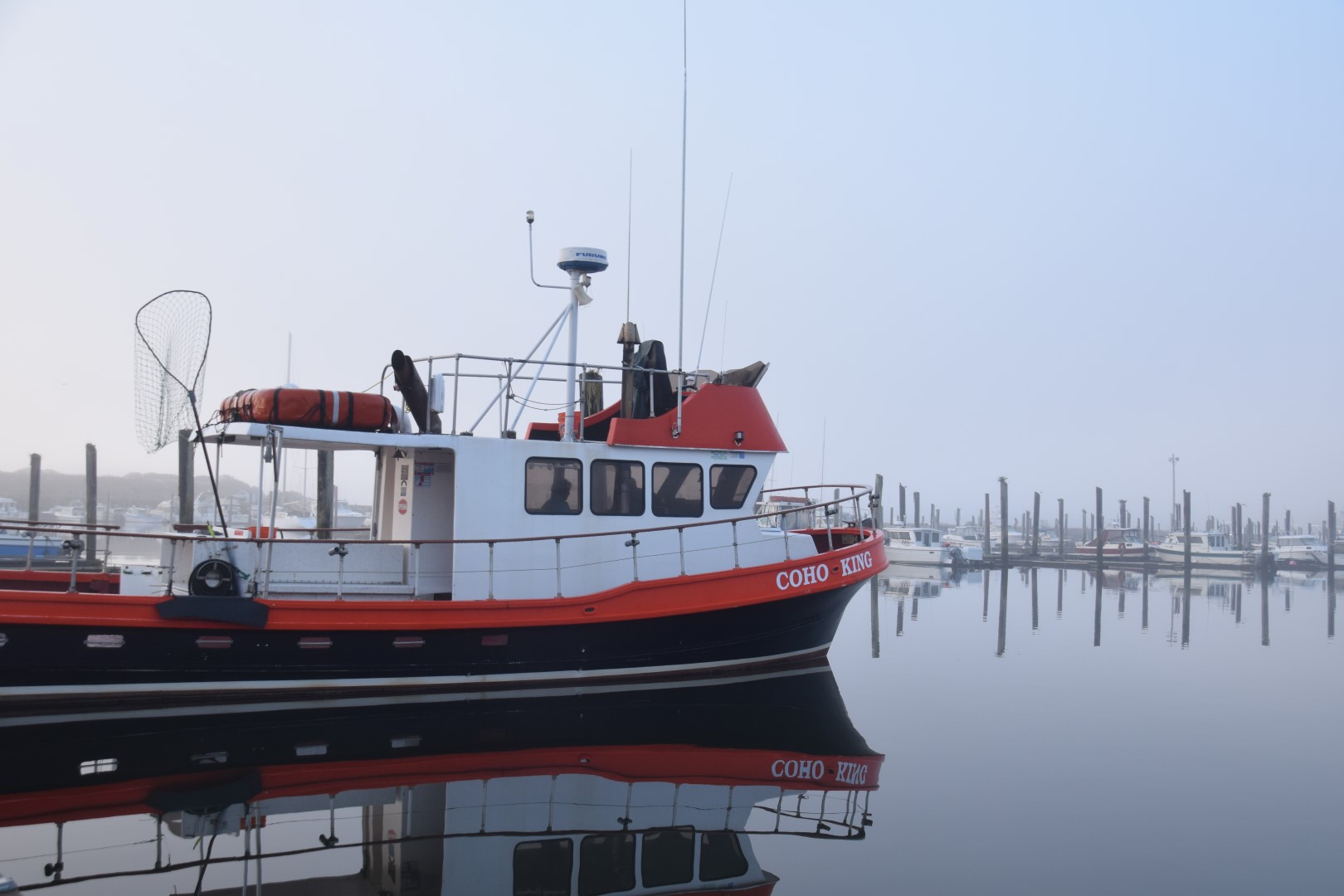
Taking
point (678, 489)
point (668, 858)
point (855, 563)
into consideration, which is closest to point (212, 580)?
point (678, 489)

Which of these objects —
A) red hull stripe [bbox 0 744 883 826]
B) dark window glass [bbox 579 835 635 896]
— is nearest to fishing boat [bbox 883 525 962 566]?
red hull stripe [bbox 0 744 883 826]

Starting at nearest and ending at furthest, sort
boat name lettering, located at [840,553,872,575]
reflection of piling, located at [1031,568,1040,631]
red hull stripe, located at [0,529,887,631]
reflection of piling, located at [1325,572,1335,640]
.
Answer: red hull stripe, located at [0,529,887,631]
boat name lettering, located at [840,553,872,575]
reflection of piling, located at [1031,568,1040,631]
reflection of piling, located at [1325,572,1335,640]

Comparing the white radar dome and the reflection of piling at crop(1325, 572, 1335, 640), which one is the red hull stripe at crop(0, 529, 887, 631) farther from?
the reflection of piling at crop(1325, 572, 1335, 640)

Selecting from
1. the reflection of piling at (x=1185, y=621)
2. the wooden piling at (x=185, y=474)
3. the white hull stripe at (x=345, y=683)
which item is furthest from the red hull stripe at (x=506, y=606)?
the wooden piling at (x=185, y=474)

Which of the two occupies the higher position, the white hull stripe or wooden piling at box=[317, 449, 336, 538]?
wooden piling at box=[317, 449, 336, 538]

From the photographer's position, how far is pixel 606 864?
4977 mm

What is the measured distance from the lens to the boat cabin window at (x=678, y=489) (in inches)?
378

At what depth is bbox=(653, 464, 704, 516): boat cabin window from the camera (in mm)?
9602

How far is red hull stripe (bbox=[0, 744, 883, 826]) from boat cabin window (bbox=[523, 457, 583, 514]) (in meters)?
2.78

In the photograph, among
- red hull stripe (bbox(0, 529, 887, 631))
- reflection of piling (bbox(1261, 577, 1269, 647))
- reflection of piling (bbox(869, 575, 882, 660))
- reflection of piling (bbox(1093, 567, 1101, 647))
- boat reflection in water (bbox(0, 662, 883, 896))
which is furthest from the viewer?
reflection of piling (bbox(1261, 577, 1269, 647))

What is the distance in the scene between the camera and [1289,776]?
7.11m

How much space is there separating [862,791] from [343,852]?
3.32 m

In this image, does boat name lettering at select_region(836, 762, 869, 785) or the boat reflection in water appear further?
boat name lettering at select_region(836, 762, 869, 785)

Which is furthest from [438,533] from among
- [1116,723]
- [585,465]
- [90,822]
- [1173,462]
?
[1173,462]
